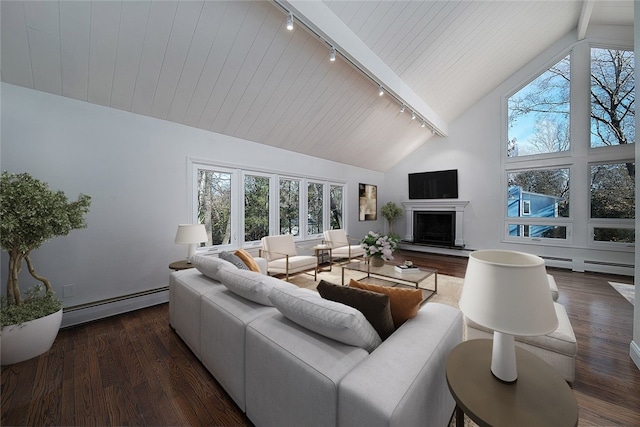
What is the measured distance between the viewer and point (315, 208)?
583 centimetres

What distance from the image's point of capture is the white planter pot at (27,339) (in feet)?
6.06

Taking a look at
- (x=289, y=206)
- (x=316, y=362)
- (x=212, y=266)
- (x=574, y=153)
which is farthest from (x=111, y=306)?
(x=574, y=153)

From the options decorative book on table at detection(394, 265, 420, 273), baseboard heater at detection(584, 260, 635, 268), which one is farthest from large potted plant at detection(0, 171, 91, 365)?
baseboard heater at detection(584, 260, 635, 268)

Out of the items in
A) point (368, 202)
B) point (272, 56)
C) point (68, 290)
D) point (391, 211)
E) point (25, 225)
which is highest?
point (272, 56)

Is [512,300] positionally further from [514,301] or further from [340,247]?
[340,247]

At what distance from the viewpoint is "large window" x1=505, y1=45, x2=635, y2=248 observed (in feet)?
14.8

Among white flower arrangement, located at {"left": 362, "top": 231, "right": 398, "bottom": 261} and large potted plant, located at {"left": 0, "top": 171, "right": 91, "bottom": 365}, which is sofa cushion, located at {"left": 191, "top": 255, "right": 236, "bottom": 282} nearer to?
large potted plant, located at {"left": 0, "top": 171, "right": 91, "bottom": 365}

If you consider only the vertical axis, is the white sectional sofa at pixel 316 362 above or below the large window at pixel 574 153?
below

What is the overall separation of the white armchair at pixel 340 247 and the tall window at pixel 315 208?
0.47 metres

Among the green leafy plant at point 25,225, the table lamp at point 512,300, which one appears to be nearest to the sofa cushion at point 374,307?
the table lamp at point 512,300

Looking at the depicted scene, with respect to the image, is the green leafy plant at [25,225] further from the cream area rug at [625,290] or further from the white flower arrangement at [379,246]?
the cream area rug at [625,290]

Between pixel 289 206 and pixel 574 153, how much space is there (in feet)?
20.2

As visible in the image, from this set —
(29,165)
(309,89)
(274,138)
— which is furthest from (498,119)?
(29,165)

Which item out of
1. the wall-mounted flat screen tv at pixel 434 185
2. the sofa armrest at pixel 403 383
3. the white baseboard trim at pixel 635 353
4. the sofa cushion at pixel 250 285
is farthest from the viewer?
the wall-mounted flat screen tv at pixel 434 185
